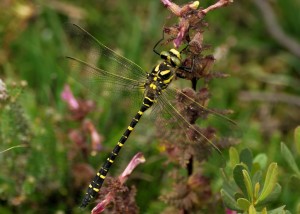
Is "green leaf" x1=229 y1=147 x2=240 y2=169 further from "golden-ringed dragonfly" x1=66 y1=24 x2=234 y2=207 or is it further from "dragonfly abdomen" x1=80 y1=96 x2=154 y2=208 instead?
"dragonfly abdomen" x1=80 y1=96 x2=154 y2=208

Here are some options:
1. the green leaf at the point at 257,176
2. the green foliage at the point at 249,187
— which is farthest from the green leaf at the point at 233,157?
the green leaf at the point at 257,176

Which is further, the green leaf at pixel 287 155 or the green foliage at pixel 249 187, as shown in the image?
the green leaf at pixel 287 155

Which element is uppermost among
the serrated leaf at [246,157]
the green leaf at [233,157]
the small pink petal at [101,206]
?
the serrated leaf at [246,157]

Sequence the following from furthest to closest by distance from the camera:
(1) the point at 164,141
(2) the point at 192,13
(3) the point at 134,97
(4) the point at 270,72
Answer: (4) the point at 270,72
(3) the point at 134,97
(1) the point at 164,141
(2) the point at 192,13

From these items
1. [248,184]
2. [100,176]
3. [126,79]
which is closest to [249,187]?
[248,184]

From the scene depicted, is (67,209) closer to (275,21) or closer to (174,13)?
(174,13)

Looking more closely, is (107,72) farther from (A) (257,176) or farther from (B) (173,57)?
(A) (257,176)

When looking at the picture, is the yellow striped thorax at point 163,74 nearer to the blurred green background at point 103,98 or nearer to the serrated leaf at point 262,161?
the blurred green background at point 103,98

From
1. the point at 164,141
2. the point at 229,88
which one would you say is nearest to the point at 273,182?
the point at 164,141
